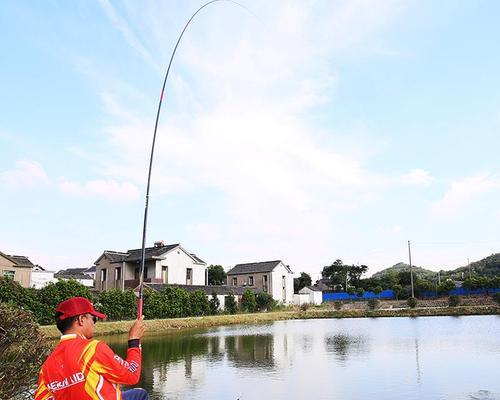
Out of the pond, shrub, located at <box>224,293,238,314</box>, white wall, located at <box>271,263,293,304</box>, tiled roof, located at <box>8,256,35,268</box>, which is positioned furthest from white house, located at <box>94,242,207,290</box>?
the pond

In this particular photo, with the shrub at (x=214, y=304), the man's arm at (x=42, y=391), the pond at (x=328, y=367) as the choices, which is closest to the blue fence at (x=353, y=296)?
the shrub at (x=214, y=304)

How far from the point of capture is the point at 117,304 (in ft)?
111

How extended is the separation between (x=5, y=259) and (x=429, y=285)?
4594 centimetres

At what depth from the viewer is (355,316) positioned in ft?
144

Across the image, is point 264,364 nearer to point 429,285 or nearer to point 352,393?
point 352,393

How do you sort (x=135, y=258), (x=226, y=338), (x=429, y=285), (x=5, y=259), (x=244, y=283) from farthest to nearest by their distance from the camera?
(x=244, y=283) < (x=429, y=285) < (x=135, y=258) < (x=5, y=259) < (x=226, y=338)

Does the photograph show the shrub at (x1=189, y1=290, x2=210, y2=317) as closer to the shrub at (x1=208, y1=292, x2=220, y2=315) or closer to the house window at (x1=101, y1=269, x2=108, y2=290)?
the shrub at (x1=208, y1=292, x2=220, y2=315)

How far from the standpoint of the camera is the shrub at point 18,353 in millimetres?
6301

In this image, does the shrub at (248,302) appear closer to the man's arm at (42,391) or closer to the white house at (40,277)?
the white house at (40,277)

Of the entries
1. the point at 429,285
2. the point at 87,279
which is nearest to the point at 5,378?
the point at 429,285

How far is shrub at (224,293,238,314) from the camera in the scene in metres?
45.6

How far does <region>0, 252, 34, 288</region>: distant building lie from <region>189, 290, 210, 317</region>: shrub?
577 inches

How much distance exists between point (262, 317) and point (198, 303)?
5984 mm

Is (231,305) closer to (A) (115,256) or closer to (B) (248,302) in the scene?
(B) (248,302)
